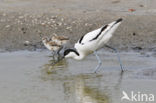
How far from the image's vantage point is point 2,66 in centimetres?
1007

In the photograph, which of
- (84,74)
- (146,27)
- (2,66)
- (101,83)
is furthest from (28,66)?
(146,27)

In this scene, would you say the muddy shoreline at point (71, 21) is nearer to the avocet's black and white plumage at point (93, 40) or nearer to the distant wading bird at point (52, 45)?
the distant wading bird at point (52, 45)

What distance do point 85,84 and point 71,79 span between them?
428 millimetres

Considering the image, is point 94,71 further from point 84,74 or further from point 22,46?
point 22,46

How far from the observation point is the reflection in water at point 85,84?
7879mm

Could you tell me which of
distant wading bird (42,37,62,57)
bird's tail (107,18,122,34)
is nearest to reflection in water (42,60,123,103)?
bird's tail (107,18,122,34)

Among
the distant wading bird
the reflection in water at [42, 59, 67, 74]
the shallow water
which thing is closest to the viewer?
the shallow water

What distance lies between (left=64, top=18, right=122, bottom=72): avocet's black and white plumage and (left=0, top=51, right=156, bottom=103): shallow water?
0.89 feet

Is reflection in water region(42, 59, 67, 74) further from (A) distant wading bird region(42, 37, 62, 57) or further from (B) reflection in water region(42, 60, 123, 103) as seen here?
(A) distant wading bird region(42, 37, 62, 57)

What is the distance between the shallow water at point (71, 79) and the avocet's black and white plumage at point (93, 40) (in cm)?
27

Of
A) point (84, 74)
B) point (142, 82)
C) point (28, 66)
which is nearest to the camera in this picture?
point (142, 82)

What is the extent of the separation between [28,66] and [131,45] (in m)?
2.83

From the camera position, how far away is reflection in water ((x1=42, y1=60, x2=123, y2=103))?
25.8 ft

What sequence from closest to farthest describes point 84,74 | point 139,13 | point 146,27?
point 84,74 < point 146,27 < point 139,13
